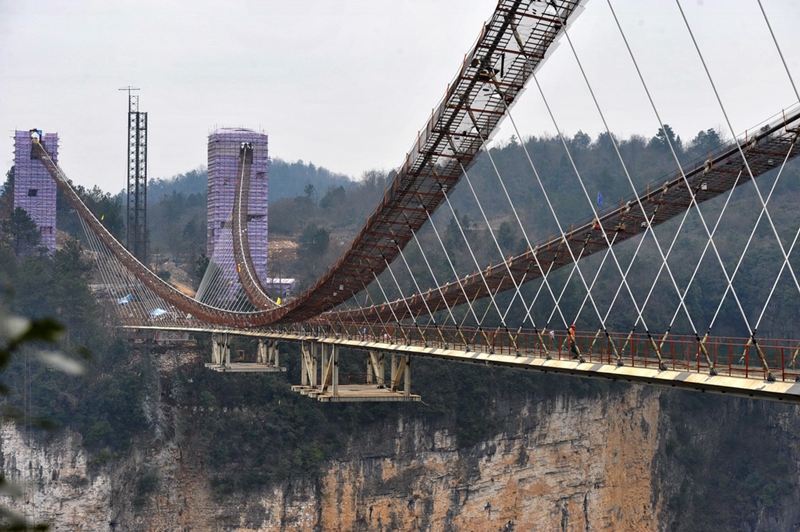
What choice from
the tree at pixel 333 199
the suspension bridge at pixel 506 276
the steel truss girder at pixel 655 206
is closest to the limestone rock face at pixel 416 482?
the suspension bridge at pixel 506 276

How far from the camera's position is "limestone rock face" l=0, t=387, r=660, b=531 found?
160 feet

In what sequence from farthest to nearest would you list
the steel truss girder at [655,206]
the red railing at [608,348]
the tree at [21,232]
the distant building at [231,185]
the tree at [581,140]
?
the tree at [581,140]
the distant building at [231,185]
the tree at [21,232]
the steel truss girder at [655,206]
the red railing at [608,348]

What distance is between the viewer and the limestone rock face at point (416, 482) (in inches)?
1919

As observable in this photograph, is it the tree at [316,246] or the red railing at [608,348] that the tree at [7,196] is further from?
the red railing at [608,348]

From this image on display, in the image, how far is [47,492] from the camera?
48.2 metres

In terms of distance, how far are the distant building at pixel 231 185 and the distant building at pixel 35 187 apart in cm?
1080

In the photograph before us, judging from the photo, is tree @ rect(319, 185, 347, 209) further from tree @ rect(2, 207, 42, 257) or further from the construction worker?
the construction worker

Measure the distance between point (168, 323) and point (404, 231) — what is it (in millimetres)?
28181

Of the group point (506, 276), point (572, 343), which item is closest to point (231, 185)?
point (506, 276)

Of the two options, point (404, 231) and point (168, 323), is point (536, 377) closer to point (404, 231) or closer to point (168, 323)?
point (168, 323)

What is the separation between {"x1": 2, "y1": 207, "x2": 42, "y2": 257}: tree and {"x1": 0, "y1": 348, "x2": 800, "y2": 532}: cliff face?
17158 millimetres

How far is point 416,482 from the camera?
5469cm

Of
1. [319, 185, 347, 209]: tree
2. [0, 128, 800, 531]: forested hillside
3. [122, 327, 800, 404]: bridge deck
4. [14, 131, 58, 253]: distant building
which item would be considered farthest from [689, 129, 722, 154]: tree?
[122, 327, 800, 404]: bridge deck

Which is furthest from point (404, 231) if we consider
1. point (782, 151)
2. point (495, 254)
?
point (495, 254)
